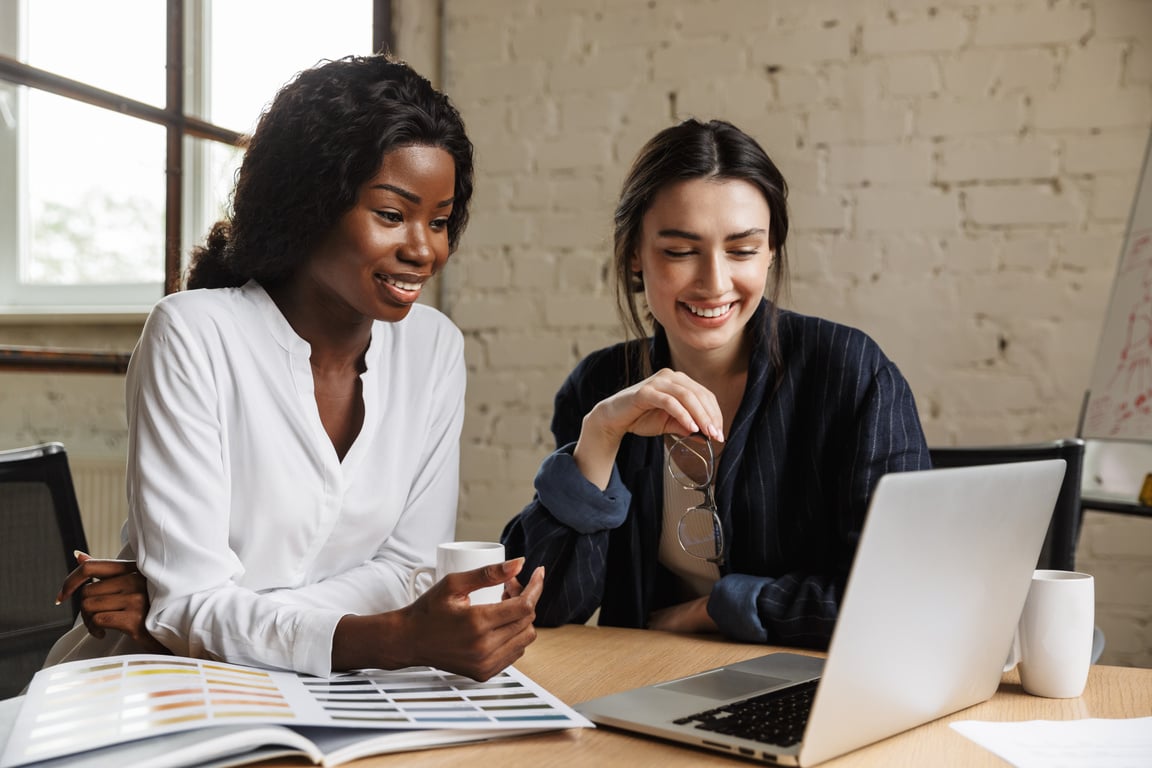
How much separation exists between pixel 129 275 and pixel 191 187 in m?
0.26

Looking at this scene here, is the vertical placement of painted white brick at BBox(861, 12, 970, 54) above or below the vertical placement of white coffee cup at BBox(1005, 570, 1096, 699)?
above

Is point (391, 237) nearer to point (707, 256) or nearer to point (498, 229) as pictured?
point (707, 256)

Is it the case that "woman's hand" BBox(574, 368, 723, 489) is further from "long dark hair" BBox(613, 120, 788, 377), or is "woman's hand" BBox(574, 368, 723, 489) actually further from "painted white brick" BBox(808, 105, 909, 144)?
"painted white brick" BBox(808, 105, 909, 144)

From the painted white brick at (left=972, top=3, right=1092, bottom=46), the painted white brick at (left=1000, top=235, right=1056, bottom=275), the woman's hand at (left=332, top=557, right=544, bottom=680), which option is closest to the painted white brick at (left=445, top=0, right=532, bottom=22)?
the painted white brick at (left=972, top=3, right=1092, bottom=46)

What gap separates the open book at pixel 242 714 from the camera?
671 millimetres

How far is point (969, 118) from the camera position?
224 cm

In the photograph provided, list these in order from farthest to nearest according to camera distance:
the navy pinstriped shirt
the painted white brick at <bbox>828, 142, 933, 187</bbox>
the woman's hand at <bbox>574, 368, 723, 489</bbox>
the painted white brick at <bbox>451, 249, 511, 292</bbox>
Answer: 1. the painted white brick at <bbox>451, 249, 511, 292</bbox>
2. the painted white brick at <bbox>828, 142, 933, 187</bbox>
3. the navy pinstriped shirt
4. the woman's hand at <bbox>574, 368, 723, 489</bbox>

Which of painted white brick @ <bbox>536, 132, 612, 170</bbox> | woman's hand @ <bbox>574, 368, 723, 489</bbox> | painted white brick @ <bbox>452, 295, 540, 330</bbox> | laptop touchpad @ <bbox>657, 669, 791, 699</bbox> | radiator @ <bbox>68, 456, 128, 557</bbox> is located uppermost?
painted white brick @ <bbox>536, 132, 612, 170</bbox>

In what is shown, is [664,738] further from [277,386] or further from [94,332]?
[94,332]

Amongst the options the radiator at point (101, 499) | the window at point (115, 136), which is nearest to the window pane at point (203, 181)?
the window at point (115, 136)

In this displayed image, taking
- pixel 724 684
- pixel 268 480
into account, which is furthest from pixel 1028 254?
pixel 268 480

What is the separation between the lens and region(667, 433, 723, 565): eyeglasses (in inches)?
53.2

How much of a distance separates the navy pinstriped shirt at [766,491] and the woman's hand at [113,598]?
0.45 meters

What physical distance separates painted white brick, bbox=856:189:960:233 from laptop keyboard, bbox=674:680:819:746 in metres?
1.63
